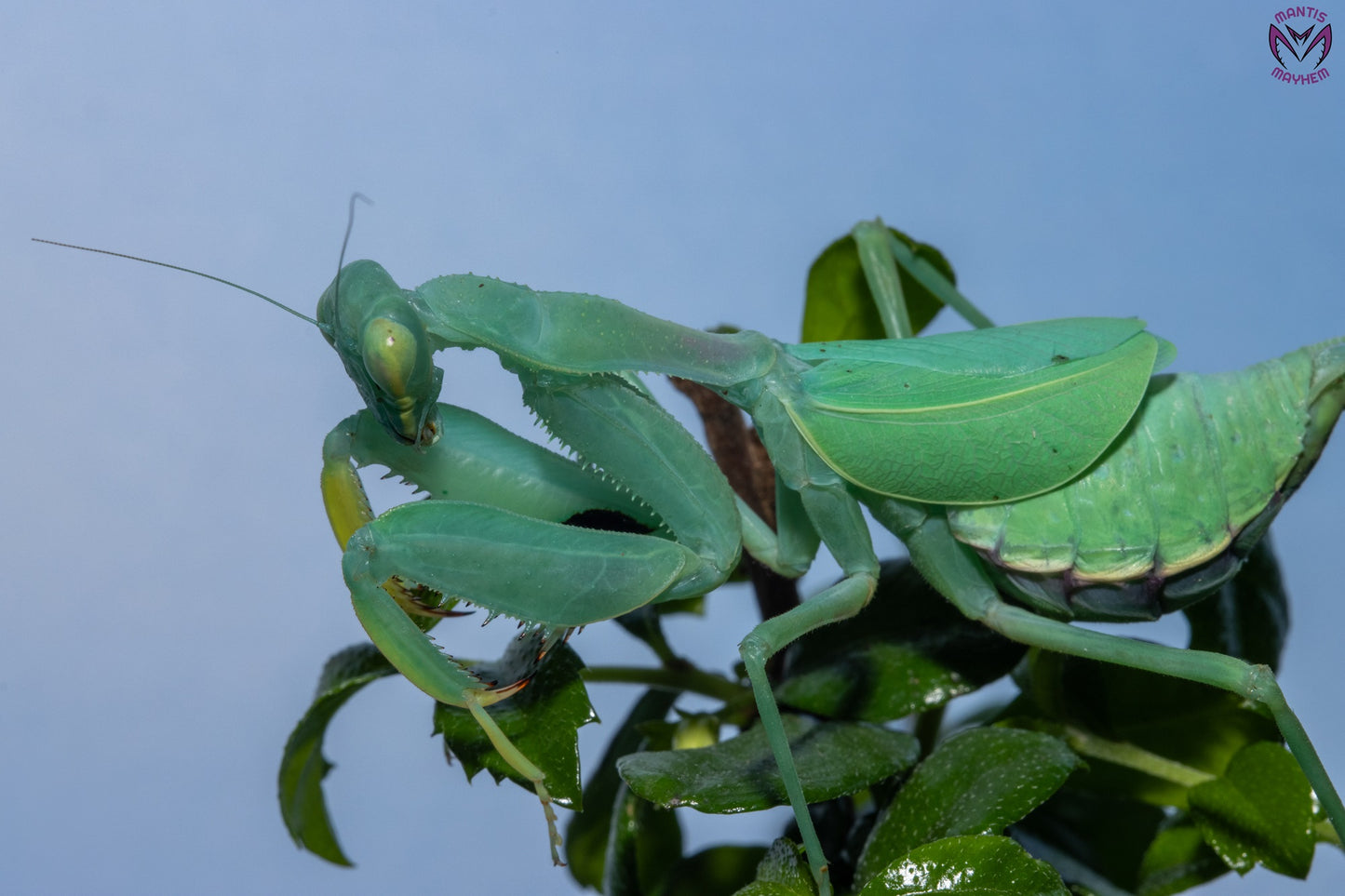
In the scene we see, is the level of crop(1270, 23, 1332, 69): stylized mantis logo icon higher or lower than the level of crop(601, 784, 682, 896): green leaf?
higher

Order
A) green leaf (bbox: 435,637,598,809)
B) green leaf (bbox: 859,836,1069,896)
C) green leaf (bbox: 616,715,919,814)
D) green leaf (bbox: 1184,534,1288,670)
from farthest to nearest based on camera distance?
green leaf (bbox: 1184,534,1288,670) < green leaf (bbox: 435,637,598,809) < green leaf (bbox: 616,715,919,814) < green leaf (bbox: 859,836,1069,896)

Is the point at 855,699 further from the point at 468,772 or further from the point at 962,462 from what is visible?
the point at 468,772

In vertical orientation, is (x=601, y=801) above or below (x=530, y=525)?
below

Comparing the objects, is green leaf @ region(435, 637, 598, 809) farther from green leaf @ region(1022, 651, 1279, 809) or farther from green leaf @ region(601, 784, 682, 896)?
green leaf @ region(1022, 651, 1279, 809)

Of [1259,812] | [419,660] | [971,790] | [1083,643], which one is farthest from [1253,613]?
[419,660]

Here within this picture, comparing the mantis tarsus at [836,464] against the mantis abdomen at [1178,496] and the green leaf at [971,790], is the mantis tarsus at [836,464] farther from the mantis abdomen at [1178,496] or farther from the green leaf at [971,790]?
the green leaf at [971,790]

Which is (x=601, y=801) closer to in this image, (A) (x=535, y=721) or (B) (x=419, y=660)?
(A) (x=535, y=721)

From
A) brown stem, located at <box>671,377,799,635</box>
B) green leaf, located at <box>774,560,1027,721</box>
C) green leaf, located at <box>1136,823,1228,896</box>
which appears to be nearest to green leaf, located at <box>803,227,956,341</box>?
brown stem, located at <box>671,377,799,635</box>
